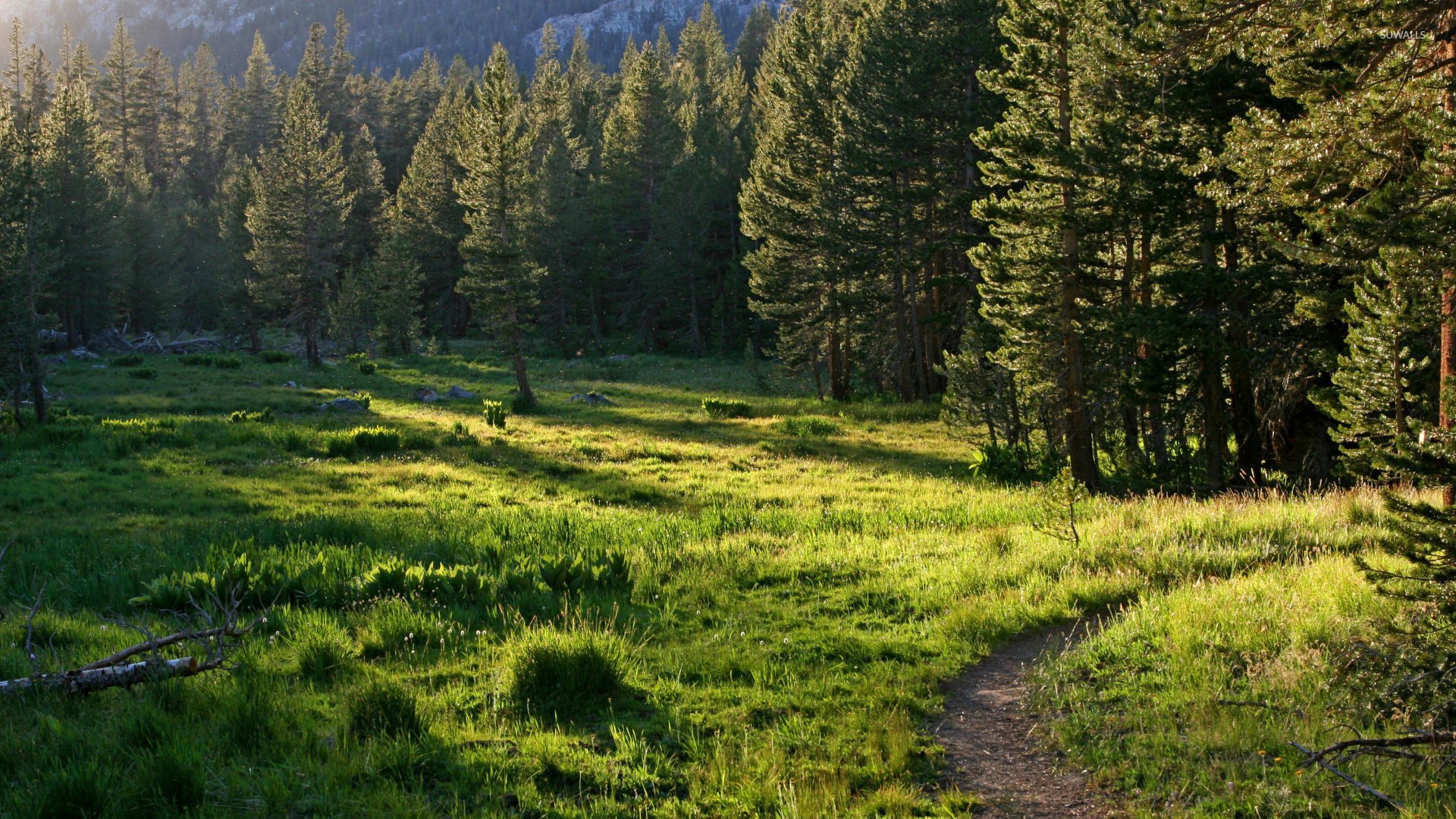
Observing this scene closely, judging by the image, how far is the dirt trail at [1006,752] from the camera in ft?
14.4

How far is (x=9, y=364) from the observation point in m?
23.3

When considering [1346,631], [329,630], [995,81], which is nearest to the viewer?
[1346,631]

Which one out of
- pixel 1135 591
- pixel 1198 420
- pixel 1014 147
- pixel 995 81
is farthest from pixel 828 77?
pixel 1135 591

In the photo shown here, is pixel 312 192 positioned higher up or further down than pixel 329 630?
higher up

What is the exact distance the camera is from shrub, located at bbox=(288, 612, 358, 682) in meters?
6.02

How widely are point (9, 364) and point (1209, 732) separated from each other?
29.1 m

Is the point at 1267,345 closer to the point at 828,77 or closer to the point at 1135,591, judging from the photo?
the point at 1135,591

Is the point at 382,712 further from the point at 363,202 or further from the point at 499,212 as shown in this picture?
the point at 363,202

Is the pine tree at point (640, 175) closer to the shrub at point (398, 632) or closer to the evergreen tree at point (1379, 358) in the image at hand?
the evergreen tree at point (1379, 358)

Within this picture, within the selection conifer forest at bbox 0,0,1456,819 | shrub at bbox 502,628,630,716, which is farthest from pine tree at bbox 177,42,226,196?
shrub at bbox 502,628,630,716

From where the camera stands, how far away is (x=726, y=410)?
3034 centimetres

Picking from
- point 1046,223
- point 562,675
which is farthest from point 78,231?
point 562,675

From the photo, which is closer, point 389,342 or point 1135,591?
point 1135,591

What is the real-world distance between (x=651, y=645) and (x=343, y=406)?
24691 millimetres
